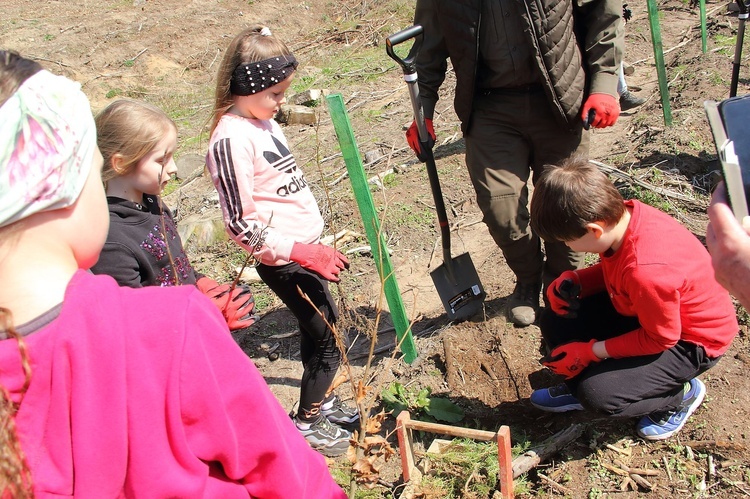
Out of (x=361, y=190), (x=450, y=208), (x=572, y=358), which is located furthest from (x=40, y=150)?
(x=450, y=208)

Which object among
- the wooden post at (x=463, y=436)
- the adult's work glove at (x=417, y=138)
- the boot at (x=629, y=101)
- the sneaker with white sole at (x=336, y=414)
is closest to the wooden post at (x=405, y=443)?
the wooden post at (x=463, y=436)

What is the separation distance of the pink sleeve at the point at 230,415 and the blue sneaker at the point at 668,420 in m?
2.12

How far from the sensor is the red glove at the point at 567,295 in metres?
2.93

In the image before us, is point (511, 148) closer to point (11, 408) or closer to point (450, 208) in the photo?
point (450, 208)

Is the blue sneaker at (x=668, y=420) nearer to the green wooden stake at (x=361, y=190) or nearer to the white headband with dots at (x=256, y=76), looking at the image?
the green wooden stake at (x=361, y=190)

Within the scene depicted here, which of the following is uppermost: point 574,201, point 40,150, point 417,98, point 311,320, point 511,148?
point 40,150

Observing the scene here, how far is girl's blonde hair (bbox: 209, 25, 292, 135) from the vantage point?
2.79m

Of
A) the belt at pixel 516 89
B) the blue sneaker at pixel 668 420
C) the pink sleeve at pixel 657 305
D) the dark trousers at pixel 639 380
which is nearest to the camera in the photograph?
the pink sleeve at pixel 657 305

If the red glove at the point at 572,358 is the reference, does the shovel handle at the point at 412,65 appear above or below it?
above

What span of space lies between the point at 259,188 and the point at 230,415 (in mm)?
1854

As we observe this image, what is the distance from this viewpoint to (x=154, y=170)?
2395 millimetres

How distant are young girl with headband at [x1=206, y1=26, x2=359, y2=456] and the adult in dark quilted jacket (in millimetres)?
1054

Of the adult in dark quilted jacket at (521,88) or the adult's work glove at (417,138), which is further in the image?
the adult's work glove at (417,138)

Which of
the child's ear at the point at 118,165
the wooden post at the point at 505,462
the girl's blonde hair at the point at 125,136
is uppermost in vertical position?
the girl's blonde hair at the point at 125,136
